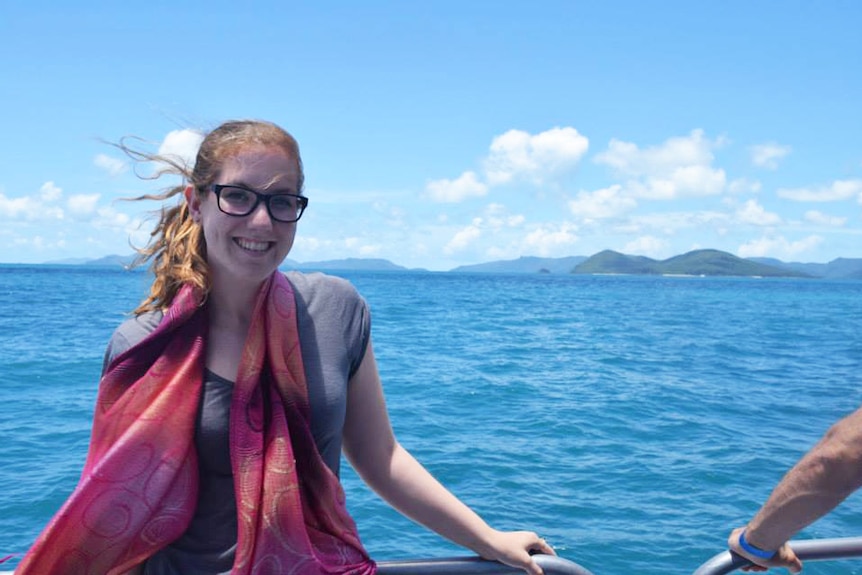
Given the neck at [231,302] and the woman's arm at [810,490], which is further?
the neck at [231,302]

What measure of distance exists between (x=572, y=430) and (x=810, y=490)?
1174 cm

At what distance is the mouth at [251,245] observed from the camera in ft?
6.15

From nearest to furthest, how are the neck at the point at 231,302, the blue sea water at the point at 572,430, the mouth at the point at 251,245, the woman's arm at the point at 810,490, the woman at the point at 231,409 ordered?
the woman's arm at the point at 810,490, the woman at the point at 231,409, the mouth at the point at 251,245, the neck at the point at 231,302, the blue sea water at the point at 572,430

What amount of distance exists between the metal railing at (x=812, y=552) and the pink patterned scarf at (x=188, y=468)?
88 centimetres

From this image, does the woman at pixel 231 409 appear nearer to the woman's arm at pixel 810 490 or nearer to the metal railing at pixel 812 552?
the metal railing at pixel 812 552

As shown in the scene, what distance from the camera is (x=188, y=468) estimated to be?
5.96 ft

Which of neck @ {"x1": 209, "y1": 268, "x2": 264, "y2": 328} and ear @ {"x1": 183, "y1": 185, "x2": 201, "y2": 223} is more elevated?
ear @ {"x1": 183, "y1": 185, "x2": 201, "y2": 223}

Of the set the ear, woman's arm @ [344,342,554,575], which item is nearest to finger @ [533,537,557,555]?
woman's arm @ [344,342,554,575]

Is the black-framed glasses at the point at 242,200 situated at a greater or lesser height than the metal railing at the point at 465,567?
greater

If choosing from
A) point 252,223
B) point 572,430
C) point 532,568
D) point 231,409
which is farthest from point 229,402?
point 572,430

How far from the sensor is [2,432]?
460 inches

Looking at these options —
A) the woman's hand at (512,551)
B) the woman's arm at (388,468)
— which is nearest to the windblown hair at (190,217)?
the woman's arm at (388,468)

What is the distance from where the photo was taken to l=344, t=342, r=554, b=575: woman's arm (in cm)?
204

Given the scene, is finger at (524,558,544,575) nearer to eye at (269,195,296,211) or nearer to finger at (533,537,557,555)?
finger at (533,537,557,555)
